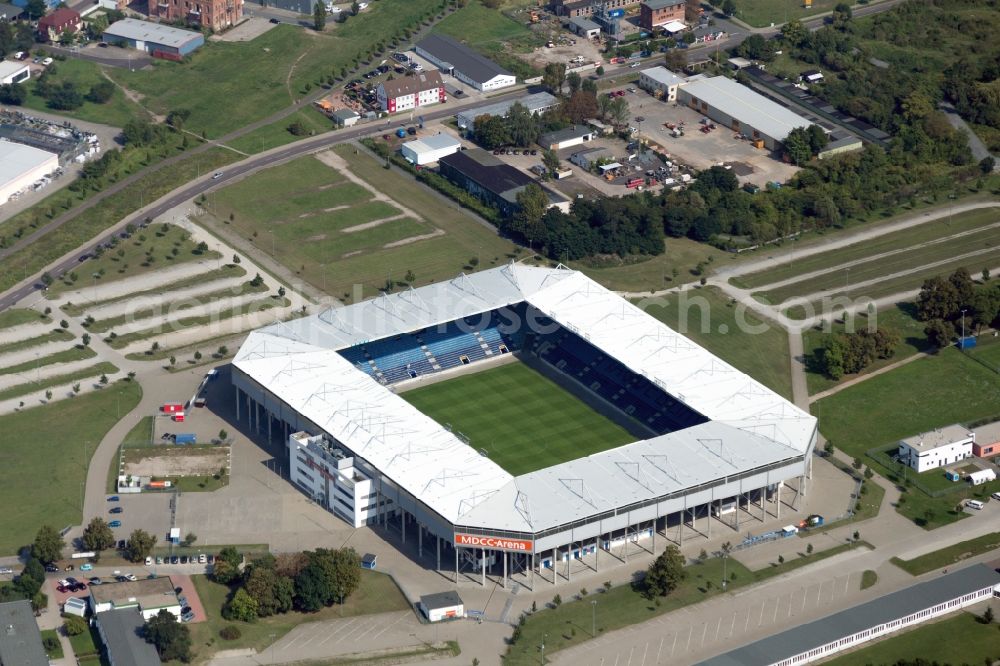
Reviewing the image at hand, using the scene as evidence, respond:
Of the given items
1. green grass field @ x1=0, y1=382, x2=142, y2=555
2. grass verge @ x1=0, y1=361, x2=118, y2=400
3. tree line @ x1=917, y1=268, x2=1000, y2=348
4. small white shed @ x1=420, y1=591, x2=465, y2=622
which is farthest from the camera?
tree line @ x1=917, y1=268, x2=1000, y2=348

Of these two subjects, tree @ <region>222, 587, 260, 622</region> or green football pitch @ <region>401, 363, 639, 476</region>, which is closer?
tree @ <region>222, 587, 260, 622</region>

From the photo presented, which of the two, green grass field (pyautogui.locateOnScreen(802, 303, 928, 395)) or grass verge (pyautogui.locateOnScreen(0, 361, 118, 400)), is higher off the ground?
grass verge (pyautogui.locateOnScreen(0, 361, 118, 400))

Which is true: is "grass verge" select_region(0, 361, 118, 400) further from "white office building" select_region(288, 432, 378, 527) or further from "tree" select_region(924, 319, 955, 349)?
"tree" select_region(924, 319, 955, 349)

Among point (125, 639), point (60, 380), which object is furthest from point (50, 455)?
point (125, 639)

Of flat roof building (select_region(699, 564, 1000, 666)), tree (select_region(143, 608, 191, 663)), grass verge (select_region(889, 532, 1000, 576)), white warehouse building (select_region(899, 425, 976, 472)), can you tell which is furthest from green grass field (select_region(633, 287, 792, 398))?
tree (select_region(143, 608, 191, 663))

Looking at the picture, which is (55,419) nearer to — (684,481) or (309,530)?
(309,530)

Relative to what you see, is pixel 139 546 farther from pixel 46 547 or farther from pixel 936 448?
pixel 936 448

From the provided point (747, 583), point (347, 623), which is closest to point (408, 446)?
point (347, 623)

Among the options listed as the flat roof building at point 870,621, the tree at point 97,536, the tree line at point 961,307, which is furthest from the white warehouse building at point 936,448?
the tree at point 97,536
